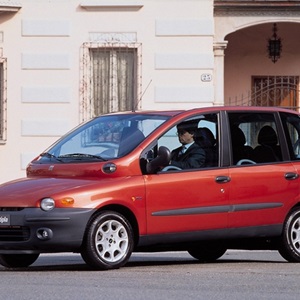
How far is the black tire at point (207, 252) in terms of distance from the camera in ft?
50.2

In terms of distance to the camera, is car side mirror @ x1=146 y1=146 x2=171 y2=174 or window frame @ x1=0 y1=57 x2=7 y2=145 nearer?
car side mirror @ x1=146 y1=146 x2=171 y2=174

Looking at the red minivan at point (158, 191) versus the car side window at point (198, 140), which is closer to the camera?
the red minivan at point (158, 191)

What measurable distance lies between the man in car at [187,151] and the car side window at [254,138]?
43cm

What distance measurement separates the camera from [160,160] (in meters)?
13.8

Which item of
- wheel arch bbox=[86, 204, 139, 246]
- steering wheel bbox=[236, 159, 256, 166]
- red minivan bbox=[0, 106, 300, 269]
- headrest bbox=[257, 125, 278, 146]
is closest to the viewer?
red minivan bbox=[0, 106, 300, 269]

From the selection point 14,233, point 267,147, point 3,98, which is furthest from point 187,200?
point 3,98

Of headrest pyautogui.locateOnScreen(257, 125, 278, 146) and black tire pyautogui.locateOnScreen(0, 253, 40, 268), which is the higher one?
headrest pyautogui.locateOnScreen(257, 125, 278, 146)

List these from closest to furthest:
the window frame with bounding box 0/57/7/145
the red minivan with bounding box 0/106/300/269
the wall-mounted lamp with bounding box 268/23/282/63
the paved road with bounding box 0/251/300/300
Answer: the paved road with bounding box 0/251/300/300 → the red minivan with bounding box 0/106/300/269 → the window frame with bounding box 0/57/7/145 → the wall-mounted lamp with bounding box 268/23/282/63

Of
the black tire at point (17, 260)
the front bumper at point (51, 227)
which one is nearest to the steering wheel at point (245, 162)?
the front bumper at point (51, 227)

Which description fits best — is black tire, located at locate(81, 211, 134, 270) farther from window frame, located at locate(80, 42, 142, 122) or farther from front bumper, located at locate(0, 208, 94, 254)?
window frame, located at locate(80, 42, 142, 122)

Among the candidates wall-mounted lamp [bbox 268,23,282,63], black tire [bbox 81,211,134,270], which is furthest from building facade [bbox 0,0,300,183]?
black tire [bbox 81,211,134,270]

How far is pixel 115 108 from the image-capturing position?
89.1ft

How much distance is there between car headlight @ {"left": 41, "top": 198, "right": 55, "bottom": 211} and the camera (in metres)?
13.2

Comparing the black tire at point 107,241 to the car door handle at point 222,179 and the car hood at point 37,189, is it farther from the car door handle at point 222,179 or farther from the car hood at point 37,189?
the car door handle at point 222,179
